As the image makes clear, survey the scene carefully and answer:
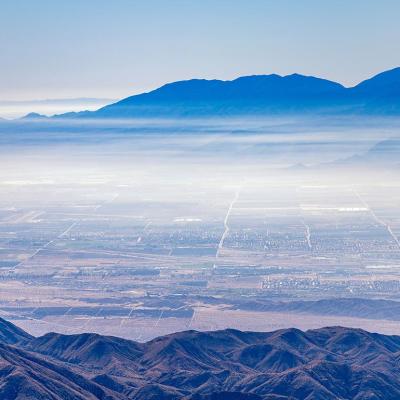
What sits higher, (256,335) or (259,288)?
(256,335)

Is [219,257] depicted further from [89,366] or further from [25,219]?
[89,366]

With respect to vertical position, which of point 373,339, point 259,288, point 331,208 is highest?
point 373,339

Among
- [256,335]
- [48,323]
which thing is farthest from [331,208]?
[256,335]

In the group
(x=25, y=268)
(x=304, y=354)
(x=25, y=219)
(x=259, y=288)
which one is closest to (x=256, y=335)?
(x=304, y=354)

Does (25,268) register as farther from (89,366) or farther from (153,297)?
(89,366)

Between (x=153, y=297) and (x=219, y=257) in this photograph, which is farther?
(x=219, y=257)

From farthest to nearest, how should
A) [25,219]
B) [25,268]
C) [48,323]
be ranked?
[25,219] < [25,268] < [48,323]

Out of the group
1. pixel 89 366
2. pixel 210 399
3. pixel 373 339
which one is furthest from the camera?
pixel 373 339
